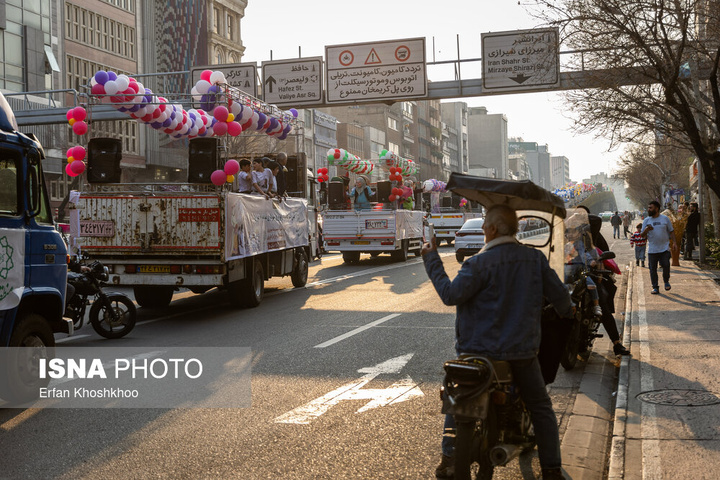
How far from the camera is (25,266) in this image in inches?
288

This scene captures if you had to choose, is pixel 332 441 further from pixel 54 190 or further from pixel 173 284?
pixel 54 190

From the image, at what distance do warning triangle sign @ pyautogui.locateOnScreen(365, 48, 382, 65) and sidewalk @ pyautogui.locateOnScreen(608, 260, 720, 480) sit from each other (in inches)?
612

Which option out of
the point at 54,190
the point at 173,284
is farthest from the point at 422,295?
the point at 54,190

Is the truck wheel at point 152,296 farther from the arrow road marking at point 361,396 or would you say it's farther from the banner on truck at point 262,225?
the arrow road marking at point 361,396

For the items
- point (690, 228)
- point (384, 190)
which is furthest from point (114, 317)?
point (690, 228)

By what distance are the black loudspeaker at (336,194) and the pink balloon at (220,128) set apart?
46.1 ft

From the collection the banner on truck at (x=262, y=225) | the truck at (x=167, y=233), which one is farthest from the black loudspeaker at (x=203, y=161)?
the banner on truck at (x=262, y=225)

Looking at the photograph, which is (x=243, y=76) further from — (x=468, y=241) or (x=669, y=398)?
(x=669, y=398)

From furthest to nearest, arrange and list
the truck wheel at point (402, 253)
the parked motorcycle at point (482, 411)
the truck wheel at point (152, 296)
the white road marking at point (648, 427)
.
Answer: the truck wheel at point (402, 253)
the truck wheel at point (152, 296)
the white road marking at point (648, 427)
the parked motorcycle at point (482, 411)

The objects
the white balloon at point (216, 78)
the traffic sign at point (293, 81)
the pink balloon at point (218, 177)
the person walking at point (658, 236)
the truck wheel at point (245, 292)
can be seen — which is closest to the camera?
the pink balloon at point (218, 177)

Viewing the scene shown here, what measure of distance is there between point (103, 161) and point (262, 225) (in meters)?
3.00

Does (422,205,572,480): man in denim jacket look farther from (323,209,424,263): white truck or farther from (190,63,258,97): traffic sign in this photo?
(190,63,258,97): traffic sign

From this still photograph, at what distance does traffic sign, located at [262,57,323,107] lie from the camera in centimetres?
2802

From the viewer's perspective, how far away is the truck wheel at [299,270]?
18.9 metres
